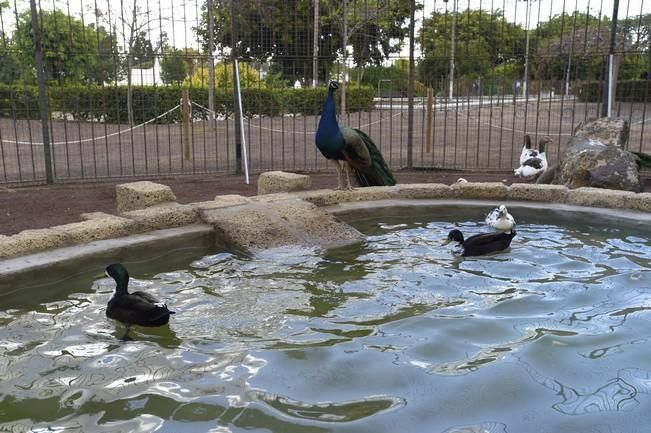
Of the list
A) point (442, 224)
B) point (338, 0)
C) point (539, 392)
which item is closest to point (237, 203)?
point (442, 224)

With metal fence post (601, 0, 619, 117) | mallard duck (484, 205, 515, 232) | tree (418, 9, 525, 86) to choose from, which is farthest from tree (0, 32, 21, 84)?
metal fence post (601, 0, 619, 117)

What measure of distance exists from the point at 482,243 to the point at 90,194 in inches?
192

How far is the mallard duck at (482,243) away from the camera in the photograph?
17.8 feet

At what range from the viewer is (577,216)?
6.64 meters

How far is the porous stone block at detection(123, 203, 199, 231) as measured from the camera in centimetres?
564

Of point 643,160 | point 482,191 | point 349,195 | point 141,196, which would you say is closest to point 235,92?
point 349,195

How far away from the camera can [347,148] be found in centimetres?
706

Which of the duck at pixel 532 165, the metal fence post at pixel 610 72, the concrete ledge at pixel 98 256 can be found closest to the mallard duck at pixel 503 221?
the concrete ledge at pixel 98 256

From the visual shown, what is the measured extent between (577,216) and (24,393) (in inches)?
216

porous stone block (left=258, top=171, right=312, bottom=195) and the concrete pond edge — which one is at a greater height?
porous stone block (left=258, top=171, right=312, bottom=195)

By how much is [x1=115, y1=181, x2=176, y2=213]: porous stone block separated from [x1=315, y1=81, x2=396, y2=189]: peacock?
171 cm

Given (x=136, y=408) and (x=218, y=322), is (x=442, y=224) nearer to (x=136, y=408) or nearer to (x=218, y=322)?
(x=218, y=322)

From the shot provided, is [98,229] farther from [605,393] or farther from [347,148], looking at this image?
[605,393]

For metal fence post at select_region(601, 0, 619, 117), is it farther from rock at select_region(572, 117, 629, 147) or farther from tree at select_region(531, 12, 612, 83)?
rock at select_region(572, 117, 629, 147)
